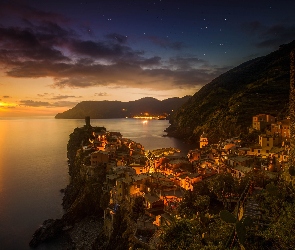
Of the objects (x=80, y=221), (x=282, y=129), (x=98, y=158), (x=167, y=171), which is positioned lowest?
(x=80, y=221)

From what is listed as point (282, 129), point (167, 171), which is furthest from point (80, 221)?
point (282, 129)

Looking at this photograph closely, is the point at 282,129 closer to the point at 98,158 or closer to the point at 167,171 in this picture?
the point at 167,171

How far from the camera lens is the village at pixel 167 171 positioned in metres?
22.5

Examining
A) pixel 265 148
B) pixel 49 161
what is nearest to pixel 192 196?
pixel 265 148

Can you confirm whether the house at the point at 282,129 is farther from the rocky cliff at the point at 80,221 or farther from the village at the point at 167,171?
the rocky cliff at the point at 80,221

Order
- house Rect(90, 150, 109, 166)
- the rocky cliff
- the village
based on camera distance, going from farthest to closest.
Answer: house Rect(90, 150, 109, 166) < the rocky cliff < the village

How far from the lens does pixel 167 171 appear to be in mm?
34406

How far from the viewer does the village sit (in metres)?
22.5

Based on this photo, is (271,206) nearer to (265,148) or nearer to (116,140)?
(265,148)

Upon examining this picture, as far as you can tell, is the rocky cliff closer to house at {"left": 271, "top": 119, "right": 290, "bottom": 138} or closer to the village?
the village

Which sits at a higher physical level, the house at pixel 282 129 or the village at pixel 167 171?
the house at pixel 282 129

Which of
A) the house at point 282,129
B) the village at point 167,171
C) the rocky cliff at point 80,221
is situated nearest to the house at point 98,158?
the village at point 167,171

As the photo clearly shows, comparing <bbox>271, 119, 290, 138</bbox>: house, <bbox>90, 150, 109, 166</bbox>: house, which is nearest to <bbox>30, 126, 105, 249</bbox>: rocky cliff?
<bbox>90, 150, 109, 166</bbox>: house

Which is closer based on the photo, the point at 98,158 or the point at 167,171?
the point at 167,171
